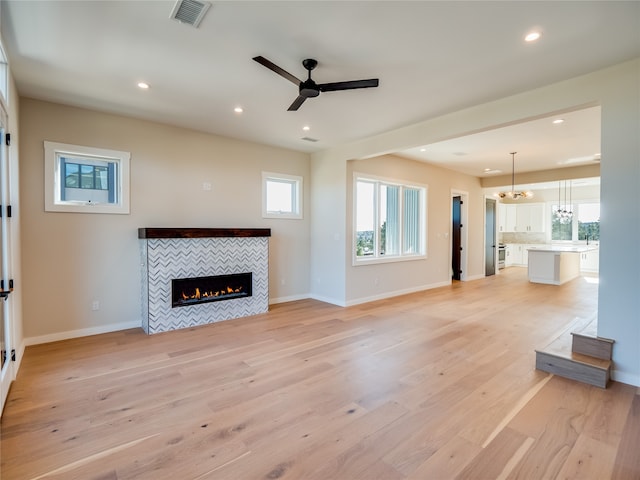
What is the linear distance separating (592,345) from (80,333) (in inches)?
228

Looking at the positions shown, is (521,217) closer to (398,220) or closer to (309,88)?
(398,220)

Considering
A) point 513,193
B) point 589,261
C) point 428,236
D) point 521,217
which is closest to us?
point 428,236

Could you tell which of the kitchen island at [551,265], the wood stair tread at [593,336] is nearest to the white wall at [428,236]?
the kitchen island at [551,265]

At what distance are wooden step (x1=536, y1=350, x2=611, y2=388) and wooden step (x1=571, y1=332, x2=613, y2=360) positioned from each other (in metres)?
0.05

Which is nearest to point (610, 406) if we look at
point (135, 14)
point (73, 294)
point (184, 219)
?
point (135, 14)

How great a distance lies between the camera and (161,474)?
5.76ft

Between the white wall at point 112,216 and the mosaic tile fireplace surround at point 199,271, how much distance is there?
0.37m

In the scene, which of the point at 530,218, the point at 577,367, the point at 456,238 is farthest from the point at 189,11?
the point at 530,218

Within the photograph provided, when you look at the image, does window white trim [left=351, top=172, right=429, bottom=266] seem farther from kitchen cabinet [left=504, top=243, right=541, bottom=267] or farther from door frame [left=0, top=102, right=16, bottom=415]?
kitchen cabinet [left=504, top=243, right=541, bottom=267]

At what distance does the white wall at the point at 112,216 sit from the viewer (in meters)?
3.76

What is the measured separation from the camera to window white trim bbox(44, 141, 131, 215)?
12.5 feet

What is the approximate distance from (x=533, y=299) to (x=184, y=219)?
667cm

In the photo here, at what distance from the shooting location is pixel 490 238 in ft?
32.0

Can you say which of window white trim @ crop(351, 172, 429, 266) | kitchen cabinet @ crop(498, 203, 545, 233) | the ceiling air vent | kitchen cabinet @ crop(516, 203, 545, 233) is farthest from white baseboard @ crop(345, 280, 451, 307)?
kitchen cabinet @ crop(516, 203, 545, 233)
